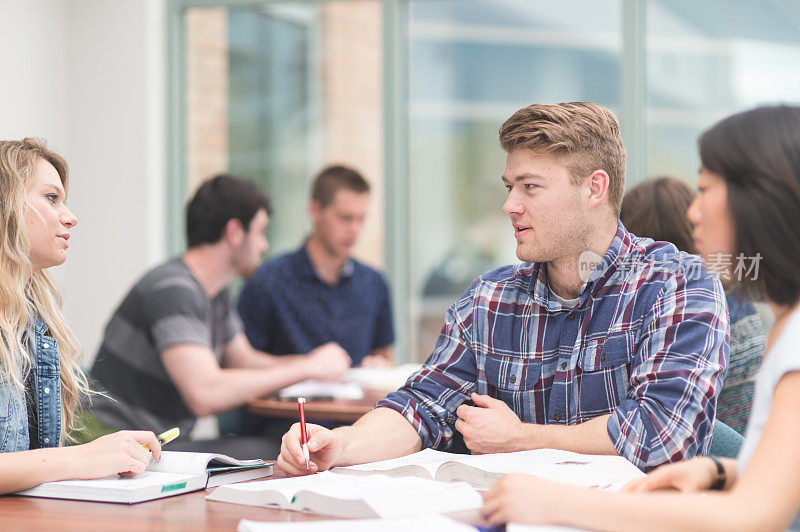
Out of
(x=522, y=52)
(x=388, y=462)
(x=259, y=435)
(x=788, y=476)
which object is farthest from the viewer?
(x=522, y=52)

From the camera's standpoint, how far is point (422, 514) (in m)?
1.47

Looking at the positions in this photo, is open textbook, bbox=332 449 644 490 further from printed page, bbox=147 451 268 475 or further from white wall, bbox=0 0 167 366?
white wall, bbox=0 0 167 366

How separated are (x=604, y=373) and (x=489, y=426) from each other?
0.94 feet

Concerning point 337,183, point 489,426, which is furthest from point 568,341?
point 337,183

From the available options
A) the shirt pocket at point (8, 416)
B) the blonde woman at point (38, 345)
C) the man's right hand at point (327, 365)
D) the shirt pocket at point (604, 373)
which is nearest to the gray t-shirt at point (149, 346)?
the man's right hand at point (327, 365)

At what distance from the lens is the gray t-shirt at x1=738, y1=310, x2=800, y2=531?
133 centimetres

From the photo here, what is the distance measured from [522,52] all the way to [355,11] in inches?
41.4

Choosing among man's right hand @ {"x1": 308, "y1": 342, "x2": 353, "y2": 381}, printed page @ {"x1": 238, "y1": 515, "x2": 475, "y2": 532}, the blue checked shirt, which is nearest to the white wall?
man's right hand @ {"x1": 308, "y1": 342, "x2": 353, "y2": 381}

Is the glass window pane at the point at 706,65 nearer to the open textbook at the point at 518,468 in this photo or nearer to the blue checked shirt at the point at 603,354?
the blue checked shirt at the point at 603,354

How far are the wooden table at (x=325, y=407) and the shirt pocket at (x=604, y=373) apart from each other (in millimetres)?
1129

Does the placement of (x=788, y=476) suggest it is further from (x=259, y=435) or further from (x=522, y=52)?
(x=522, y=52)

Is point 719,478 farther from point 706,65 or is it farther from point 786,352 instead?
point 706,65

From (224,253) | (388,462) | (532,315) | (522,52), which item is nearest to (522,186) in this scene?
(532,315)

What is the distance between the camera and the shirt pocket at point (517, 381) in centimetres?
212
